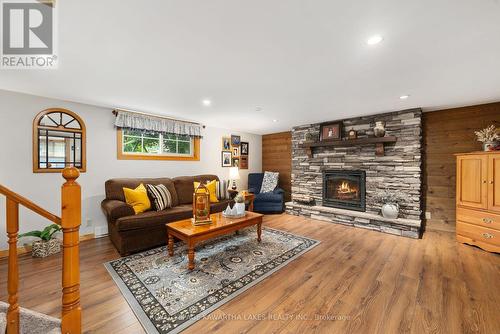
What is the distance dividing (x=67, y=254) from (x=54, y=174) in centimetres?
265

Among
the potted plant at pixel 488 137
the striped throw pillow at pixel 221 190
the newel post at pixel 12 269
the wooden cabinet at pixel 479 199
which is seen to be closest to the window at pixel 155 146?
the striped throw pillow at pixel 221 190

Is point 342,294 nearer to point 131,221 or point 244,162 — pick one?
point 131,221

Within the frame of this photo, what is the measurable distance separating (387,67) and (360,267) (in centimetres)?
222

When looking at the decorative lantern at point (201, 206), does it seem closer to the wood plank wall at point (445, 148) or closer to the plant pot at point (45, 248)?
the plant pot at point (45, 248)

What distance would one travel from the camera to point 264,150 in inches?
253

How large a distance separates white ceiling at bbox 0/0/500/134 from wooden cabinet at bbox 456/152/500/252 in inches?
37.5

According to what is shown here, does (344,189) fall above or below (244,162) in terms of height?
below

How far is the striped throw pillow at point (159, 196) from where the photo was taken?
10.7 feet

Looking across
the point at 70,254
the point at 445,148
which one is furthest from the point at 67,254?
the point at 445,148

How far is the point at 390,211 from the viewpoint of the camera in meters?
3.60

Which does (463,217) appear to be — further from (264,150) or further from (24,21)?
(24,21)

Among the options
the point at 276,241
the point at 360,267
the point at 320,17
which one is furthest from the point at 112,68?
the point at 360,267

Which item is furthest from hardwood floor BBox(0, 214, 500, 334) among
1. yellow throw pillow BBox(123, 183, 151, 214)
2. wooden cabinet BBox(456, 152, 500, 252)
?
yellow throw pillow BBox(123, 183, 151, 214)

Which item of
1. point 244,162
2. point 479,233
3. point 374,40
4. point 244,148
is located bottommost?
point 479,233
